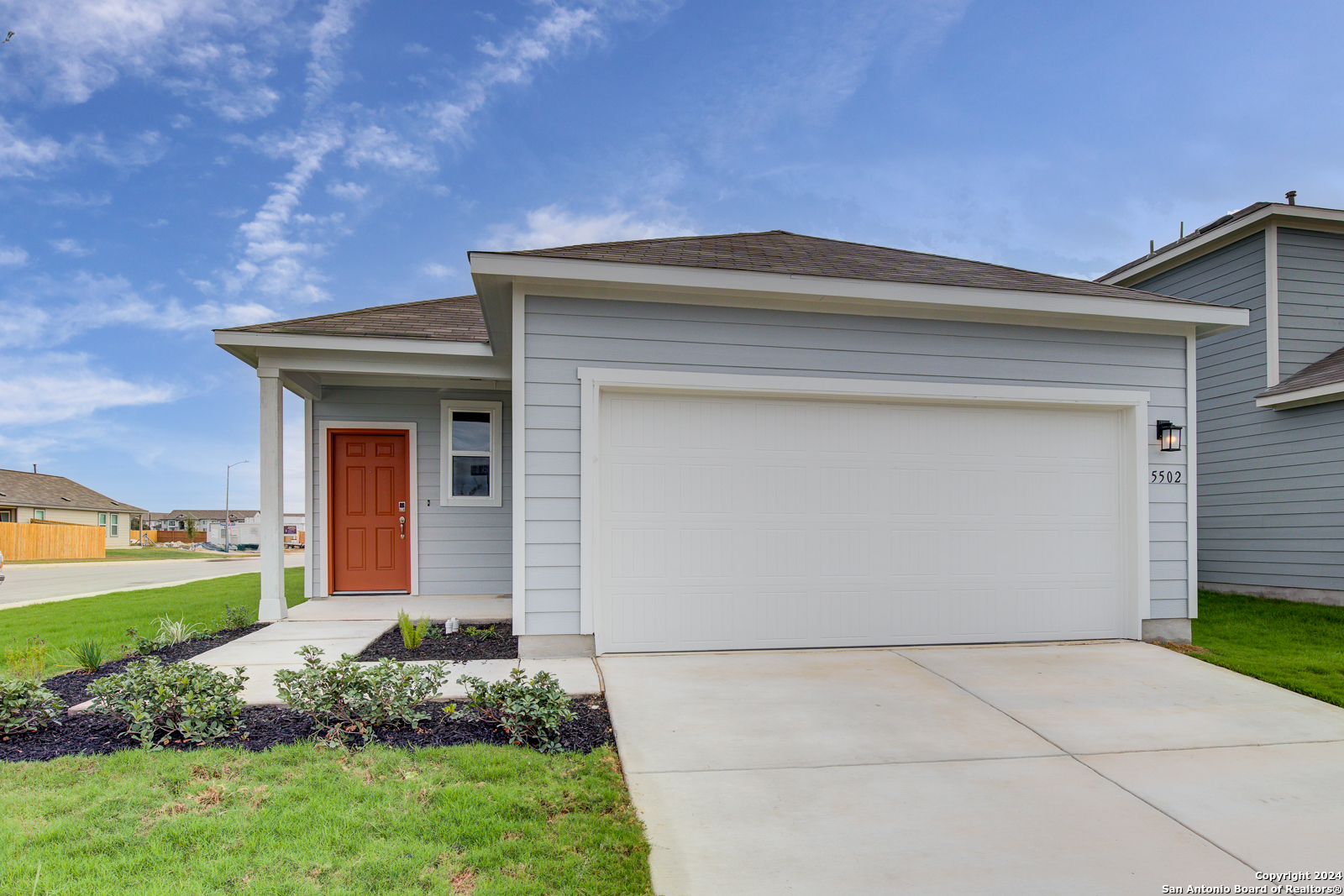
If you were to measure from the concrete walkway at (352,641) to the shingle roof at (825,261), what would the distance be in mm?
2898

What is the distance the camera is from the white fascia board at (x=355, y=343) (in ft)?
20.4

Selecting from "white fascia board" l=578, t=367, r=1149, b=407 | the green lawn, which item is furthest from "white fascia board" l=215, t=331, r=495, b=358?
the green lawn

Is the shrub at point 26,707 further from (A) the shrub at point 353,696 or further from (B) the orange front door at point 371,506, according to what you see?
(B) the orange front door at point 371,506

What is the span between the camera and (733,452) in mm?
5258

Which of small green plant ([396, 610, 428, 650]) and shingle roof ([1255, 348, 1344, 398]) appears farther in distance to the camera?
shingle roof ([1255, 348, 1344, 398])

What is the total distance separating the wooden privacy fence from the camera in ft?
70.7

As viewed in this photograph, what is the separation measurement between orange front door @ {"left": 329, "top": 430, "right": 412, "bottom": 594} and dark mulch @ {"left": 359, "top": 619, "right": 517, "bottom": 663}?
2303 millimetres

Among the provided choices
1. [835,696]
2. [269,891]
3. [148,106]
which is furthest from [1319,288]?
[148,106]

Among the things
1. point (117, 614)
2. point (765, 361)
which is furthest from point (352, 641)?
point (117, 614)

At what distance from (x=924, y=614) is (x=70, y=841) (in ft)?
17.1

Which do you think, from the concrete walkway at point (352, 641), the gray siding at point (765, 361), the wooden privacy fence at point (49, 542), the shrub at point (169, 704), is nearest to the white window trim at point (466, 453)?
the concrete walkway at point (352, 641)

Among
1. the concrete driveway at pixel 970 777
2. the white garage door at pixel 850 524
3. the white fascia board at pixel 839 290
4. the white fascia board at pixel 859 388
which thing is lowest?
the concrete driveway at pixel 970 777

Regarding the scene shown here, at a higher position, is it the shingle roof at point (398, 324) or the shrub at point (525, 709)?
the shingle roof at point (398, 324)

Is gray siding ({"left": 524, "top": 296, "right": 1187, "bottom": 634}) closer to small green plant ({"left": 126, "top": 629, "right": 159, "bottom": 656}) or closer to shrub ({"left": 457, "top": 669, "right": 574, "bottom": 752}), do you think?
shrub ({"left": 457, "top": 669, "right": 574, "bottom": 752})
